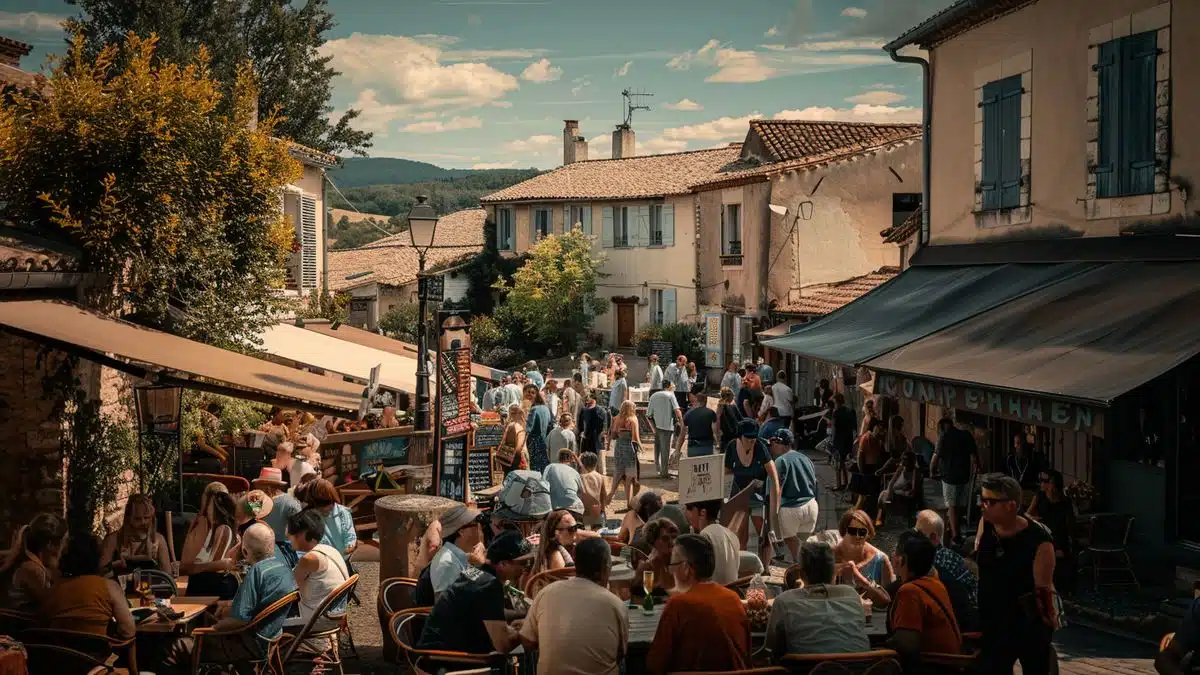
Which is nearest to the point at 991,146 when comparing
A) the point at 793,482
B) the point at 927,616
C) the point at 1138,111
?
the point at 1138,111

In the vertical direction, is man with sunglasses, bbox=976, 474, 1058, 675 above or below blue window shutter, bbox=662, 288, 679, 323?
below

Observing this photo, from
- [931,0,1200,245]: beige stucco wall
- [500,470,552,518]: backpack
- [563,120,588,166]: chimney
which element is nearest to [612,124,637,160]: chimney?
[563,120,588,166]: chimney

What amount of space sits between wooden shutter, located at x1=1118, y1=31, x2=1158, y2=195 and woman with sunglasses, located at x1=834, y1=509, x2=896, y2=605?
5.68m

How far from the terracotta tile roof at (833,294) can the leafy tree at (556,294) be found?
45.9 feet

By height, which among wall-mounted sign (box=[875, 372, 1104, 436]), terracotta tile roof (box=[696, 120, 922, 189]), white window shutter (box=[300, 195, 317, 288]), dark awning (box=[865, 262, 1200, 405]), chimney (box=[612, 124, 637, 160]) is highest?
chimney (box=[612, 124, 637, 160])

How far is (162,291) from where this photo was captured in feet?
43.7

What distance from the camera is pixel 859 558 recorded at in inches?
340

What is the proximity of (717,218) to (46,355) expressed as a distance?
25712 mm

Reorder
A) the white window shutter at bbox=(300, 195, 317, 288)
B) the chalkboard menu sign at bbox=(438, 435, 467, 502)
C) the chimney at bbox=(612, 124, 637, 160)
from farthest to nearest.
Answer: the chimney at bbox=(612, 124, 637, 160), the white window shutter at bbox=(300, 195, 317, 288), the chalkboard menu sign at bbox=(438, 435, 467, 502)

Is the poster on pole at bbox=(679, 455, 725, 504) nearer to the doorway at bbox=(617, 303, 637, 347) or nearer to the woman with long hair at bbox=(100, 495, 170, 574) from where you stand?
the woman with long hair at bbox=(100, 495, 170, 574)

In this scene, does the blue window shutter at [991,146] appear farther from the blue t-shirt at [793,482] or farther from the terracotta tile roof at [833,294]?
the terracotta tile roof at [833,294]

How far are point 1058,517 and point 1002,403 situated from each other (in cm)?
164

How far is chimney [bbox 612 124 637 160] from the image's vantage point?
5409 cm

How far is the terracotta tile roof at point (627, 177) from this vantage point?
143 ft
